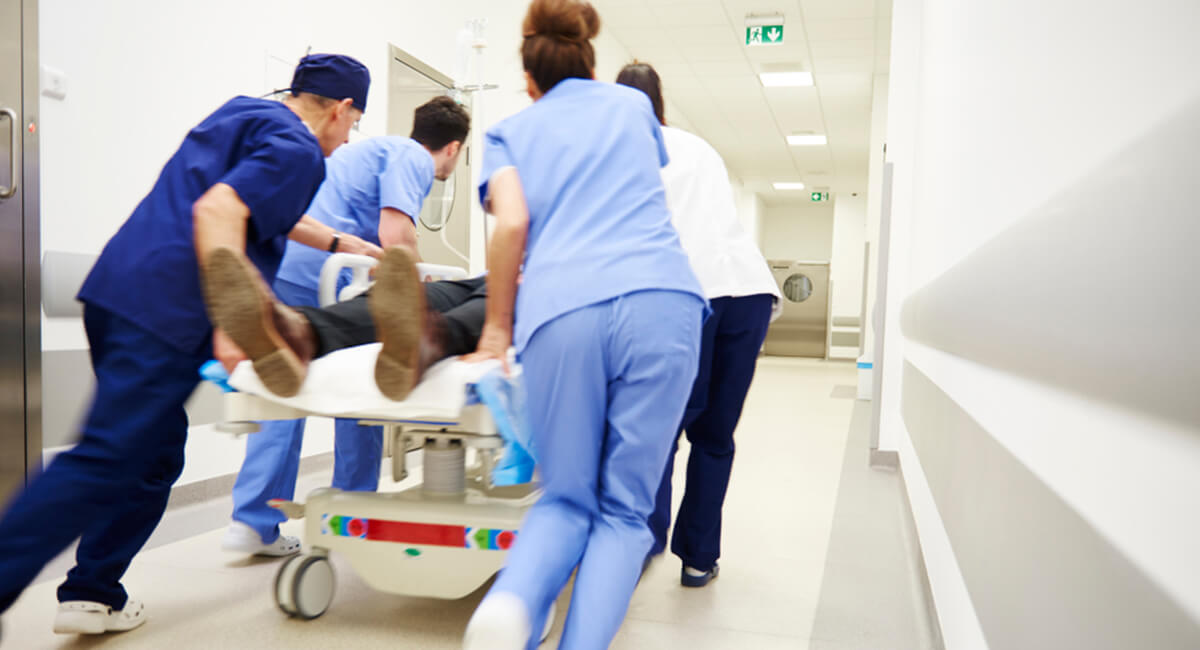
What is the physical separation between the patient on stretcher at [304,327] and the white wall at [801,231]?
15115 mm

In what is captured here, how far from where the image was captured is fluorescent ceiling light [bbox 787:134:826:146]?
34.8 ft

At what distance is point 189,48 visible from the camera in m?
2.97

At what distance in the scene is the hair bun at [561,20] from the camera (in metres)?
1.51

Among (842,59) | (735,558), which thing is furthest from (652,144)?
(842,59)

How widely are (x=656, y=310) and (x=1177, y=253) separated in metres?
0.92

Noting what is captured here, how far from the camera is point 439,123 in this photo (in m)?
2.57

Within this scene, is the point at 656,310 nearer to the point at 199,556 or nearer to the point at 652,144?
the point at 652,144

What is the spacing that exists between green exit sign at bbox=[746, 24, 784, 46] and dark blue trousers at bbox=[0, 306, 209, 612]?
571cm

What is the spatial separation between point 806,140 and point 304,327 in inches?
394

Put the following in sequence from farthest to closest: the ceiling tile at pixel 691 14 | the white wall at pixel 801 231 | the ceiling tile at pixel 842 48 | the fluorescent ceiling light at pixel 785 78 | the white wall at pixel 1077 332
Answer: the white wall at pixel 801 231 → the fluorescent ceiling light at pixel 785 78 → the ceiling tile at pixel 842 48 → the ceiling tile at pixel 691 14 → the white wall at pixel 1077 332

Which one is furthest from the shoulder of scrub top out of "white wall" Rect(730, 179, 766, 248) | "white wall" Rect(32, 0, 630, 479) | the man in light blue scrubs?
"white wall" Rect(730, 179, 766, 248)

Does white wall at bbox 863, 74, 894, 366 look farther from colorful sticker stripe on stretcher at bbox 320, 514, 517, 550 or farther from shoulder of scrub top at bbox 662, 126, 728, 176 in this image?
colorful sticker stripe on stretcher at bbox 320, 514, 517, 550

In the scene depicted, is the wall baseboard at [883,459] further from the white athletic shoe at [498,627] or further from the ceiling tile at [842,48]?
the ceiling tile at [842,48]

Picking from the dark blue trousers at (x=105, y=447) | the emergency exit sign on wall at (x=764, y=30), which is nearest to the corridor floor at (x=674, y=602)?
the dark blue trousers at (x=105, y=447)
